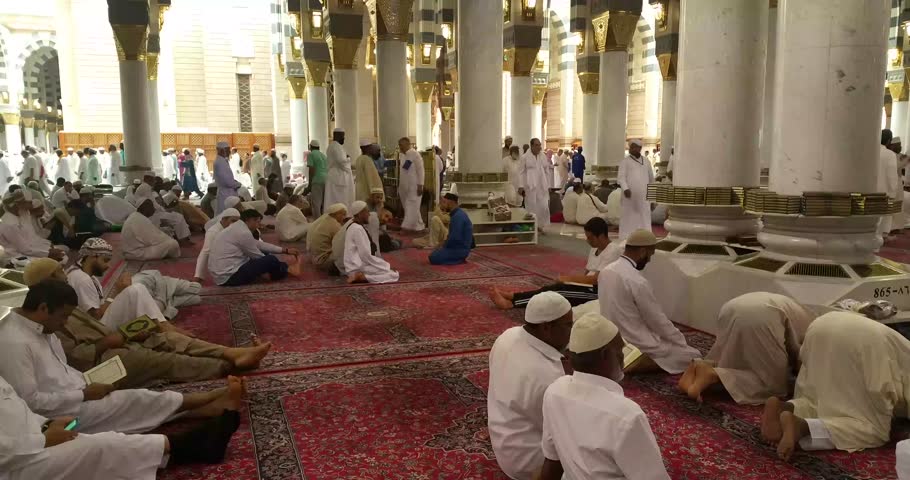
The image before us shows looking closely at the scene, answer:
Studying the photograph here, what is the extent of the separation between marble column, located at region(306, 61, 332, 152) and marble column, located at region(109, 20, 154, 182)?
3.01 meters

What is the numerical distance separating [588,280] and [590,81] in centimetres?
874

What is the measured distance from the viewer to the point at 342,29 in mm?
10078

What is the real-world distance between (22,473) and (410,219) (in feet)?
23.2

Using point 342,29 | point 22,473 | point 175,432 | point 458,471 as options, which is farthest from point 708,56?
point 342,29

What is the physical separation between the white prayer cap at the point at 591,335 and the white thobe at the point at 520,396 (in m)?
0.37

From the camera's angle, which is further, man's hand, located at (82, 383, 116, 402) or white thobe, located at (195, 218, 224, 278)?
white thobe, located at (195, 218, 224, 278)

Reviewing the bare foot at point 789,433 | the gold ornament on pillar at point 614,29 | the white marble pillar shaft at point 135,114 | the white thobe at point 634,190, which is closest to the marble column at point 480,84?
the white thobe at point 634,190

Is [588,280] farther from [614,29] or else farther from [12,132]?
[12,132]

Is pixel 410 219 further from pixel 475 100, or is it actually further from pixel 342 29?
pixel 342 29

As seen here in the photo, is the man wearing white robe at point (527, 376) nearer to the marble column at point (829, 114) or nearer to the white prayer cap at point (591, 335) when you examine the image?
the white prayer cap at point (591, 335)

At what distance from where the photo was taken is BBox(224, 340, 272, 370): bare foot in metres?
3.20

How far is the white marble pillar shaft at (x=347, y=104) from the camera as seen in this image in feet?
34.7

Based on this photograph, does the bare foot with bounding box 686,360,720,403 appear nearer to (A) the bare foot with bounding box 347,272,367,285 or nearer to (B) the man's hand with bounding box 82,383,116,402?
(B) the man's hand with bounding box 82,383,116,402

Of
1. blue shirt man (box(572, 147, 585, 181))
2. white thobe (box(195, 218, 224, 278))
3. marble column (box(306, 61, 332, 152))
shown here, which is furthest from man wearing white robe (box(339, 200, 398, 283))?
blue shirt man (box(572, 147, 585, 181))
